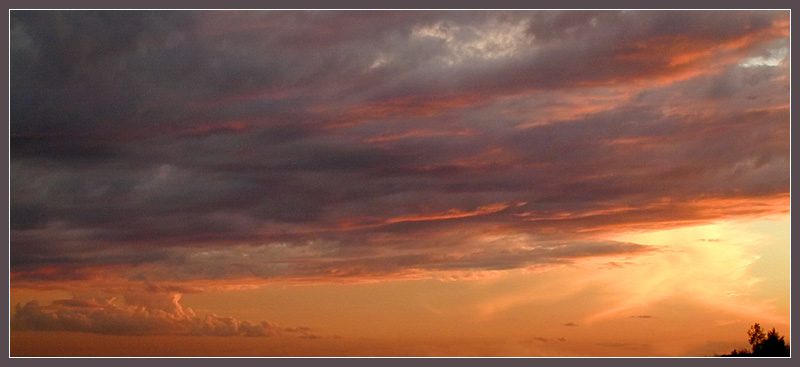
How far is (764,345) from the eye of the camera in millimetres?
115812

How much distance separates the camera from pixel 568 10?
114m

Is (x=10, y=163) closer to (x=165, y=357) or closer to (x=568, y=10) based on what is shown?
(x=165, y=357)

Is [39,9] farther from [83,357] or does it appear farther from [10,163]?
[83,357]

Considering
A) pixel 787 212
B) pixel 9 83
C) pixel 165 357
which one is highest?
pixel 9 83

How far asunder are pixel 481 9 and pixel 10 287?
38.8 m

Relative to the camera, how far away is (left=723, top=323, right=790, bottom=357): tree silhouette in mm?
114812

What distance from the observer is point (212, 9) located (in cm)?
11456

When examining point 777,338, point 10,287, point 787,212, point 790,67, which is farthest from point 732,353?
point 10,287

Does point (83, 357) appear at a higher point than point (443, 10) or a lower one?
lower

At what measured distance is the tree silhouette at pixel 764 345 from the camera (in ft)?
377

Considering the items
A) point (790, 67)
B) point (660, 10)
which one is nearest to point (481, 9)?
point (660, 10)

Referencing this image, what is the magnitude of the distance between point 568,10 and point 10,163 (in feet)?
134

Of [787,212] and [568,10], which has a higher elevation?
[568,10]

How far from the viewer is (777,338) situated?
377 ft
